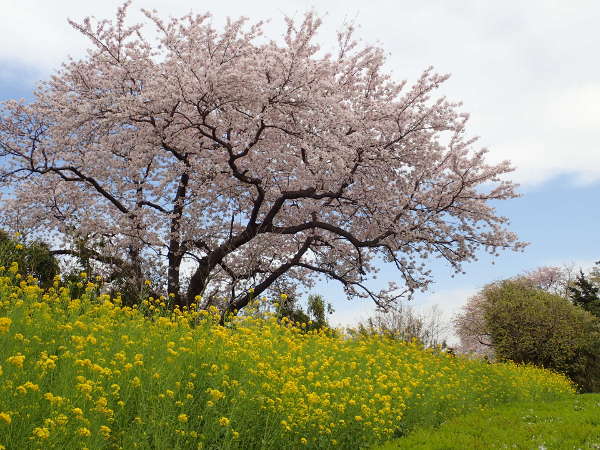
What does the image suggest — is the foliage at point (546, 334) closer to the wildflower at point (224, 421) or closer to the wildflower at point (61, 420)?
the wildflower at point (224, 421)

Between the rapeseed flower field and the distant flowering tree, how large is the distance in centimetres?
714

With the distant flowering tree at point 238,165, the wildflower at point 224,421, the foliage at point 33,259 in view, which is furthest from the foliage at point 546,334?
the wildflower at point 224,421

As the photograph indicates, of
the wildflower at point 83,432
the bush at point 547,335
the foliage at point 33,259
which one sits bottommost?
the wildflower at point 83,432

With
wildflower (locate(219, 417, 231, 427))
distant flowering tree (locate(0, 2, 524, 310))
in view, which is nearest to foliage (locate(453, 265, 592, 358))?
distant flowering tree (locate(0, 2, 524, 310))

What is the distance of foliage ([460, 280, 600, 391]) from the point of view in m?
25.2

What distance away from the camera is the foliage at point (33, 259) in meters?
14.6

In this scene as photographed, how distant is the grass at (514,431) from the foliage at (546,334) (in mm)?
13465

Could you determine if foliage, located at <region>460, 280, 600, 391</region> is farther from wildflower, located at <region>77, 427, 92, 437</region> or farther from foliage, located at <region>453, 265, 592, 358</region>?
wildflower, located at <region>77, 427, 92, 437</region>

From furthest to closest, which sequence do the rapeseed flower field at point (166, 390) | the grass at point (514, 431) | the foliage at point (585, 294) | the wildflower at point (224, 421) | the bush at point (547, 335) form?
the foliage at point (585, 294), the bush at point (547, 335), the grass at point (514, 431), the wildflower at point (224, 421), the rapeseed flower field at point (166, 390)

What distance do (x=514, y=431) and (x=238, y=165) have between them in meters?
10.9

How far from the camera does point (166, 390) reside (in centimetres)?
570

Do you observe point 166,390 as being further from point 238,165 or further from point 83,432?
point 238,165

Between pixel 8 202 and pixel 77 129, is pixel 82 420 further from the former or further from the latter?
pixel 8 202

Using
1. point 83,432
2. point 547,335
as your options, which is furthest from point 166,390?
point 547,335
